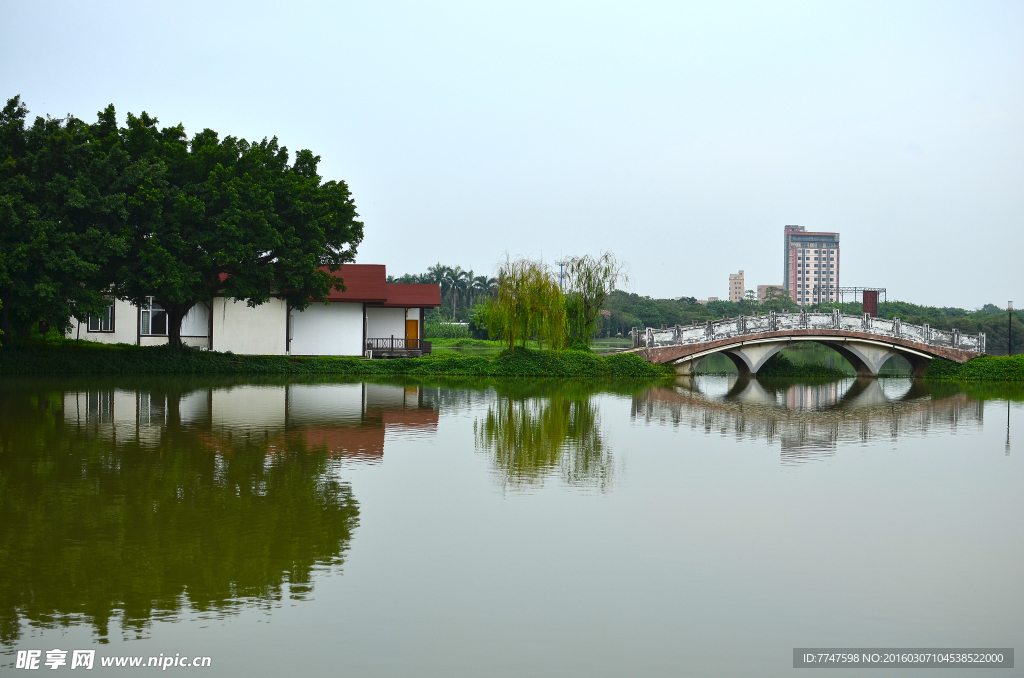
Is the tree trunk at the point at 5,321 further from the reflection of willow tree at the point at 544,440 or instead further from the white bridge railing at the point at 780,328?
the white bridge railing at the point at 780,328

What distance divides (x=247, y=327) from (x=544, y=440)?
2553 cm

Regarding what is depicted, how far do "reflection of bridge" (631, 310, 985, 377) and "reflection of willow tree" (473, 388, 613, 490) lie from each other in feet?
45.1

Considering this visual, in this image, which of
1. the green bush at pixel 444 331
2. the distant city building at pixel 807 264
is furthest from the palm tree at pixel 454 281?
the distant city building at pixel 807 264

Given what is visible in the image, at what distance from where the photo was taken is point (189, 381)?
28531 millimetres

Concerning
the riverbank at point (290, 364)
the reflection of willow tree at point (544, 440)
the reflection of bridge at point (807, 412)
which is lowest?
the reflection of bridge at point (807, 412)

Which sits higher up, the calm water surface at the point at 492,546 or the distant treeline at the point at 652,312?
the distant treeline at the point at 652,312

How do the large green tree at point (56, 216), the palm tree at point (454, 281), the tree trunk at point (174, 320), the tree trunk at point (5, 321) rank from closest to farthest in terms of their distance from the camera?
1. the large green tree at point (56, 216)
2. the tree trunk at point (5, 321)
3. the tree trunk at point (174, 320)
4. the palm tree at point (454, 281)

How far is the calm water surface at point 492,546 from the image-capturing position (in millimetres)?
6316

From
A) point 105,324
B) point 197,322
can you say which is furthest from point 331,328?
point 105,324

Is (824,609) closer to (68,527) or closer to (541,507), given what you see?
(541,507)

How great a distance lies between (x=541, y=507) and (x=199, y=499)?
12.9 feet

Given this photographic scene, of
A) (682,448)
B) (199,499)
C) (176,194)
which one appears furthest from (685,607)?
(176,194)

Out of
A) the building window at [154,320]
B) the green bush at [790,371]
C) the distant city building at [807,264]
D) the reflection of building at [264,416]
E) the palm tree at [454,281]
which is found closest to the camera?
the reflection of building at [264,416]

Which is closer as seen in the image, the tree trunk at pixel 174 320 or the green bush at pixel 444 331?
the tree trunk at pixel 174 320
